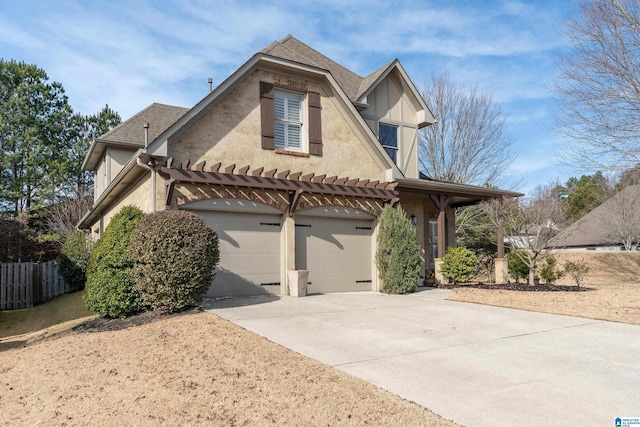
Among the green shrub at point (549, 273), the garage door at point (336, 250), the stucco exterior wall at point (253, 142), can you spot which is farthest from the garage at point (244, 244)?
the green shrub at point (549, 273)

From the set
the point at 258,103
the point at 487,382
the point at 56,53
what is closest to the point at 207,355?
the point at 487,382

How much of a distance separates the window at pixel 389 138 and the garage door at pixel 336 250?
3707mm

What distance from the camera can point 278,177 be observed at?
1134 cm

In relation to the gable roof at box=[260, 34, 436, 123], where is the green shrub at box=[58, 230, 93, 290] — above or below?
below

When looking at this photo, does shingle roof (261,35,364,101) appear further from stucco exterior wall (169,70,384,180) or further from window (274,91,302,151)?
stucco exterior wall (169,70,384,180)

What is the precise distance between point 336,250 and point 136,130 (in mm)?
9871

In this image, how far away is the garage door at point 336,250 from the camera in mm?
12023

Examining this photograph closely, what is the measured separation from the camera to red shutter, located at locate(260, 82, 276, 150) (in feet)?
37.3

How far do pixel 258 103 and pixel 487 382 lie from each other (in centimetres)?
891

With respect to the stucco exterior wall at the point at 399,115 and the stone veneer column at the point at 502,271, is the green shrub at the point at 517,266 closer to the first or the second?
the stone veneer column at the point at 502,271

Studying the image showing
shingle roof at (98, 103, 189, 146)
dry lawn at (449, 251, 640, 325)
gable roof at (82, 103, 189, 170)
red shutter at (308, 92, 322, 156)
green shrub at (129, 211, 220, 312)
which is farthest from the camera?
shingle roof at (98, 103, 189, 146)

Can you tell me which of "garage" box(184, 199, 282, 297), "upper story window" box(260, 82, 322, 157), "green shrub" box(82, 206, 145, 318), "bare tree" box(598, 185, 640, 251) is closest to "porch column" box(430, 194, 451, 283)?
"upper story window" box(260, 82, 322, 157)

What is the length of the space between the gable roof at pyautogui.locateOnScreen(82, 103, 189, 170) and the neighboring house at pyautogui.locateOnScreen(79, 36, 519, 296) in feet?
8.60

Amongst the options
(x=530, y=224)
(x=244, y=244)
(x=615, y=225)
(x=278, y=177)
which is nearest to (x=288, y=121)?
(x=278, y=177)
